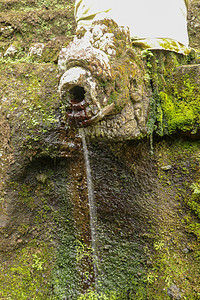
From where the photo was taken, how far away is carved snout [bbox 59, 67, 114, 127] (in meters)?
2.43

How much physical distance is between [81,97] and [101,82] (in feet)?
0.93

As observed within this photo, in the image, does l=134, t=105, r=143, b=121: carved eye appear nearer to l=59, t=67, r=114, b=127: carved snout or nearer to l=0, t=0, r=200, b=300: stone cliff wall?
l=0, t=0, r=200, b=300: stone cliff wall

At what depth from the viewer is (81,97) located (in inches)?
104

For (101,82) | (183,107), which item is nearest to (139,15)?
(183,107)

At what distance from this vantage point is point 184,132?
327cm

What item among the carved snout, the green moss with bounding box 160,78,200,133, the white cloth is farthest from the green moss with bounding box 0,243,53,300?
the white cloth

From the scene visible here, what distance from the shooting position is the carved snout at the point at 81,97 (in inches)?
95.8

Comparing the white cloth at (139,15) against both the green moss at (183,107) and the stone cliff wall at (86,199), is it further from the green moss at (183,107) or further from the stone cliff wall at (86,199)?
the green moss at (183,107)

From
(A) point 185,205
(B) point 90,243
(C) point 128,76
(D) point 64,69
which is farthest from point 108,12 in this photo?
(B) point 90,243

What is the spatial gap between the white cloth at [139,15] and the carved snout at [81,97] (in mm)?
1241

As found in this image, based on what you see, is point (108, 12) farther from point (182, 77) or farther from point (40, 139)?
point (40, 139)

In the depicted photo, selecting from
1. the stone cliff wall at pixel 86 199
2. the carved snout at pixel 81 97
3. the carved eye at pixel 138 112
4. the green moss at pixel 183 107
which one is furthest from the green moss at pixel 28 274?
the green moss at pixel 183 107

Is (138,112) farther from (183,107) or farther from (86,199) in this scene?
(86,199)

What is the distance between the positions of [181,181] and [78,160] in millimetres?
1403
